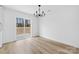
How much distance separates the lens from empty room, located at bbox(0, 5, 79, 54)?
434cm

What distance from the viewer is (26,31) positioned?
7645 mm

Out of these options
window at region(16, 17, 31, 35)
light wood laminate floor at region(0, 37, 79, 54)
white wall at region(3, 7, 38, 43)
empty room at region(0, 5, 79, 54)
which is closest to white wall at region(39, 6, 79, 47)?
empty room at region(0, 5, 79, 54)

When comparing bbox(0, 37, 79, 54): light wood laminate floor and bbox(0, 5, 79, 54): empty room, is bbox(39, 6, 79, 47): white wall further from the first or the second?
bbox(0, 37, 79, 54): light wood laminate floor

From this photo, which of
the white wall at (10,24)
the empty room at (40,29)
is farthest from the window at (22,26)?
the white wall at (10,24)

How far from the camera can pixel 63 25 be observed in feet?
17.6

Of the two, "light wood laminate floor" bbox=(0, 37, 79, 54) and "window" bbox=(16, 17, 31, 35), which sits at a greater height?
"window" bbox=(16, 17, 31, 35)

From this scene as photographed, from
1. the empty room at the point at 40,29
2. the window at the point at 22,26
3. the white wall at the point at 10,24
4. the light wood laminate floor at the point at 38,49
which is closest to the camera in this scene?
the light wood laminate floor at the point at 38,49

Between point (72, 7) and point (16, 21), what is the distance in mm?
3998

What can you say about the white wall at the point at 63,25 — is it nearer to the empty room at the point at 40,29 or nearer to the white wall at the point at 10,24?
the empty room at the point at 40,29

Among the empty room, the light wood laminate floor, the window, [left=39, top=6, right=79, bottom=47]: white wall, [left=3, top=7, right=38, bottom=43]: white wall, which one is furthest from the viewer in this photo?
the window

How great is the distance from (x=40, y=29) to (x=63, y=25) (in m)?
3.21

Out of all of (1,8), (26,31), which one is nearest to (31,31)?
(26,31)

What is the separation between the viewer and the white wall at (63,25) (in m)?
4.51

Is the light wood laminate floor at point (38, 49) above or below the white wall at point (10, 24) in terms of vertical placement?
below
